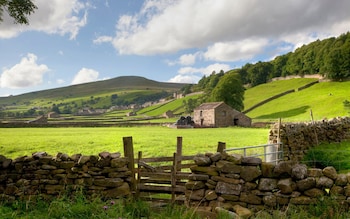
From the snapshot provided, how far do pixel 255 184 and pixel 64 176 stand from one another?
4982mm

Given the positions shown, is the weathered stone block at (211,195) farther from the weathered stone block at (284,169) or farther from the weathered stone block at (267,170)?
the weathered stone block at (284,169)

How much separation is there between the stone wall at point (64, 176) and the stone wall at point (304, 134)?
11.4 m

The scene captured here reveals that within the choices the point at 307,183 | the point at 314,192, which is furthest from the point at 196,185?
the point at 314,192

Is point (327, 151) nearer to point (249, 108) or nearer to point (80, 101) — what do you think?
point (249, 108)

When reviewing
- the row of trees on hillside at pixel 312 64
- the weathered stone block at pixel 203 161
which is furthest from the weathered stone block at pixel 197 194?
the row of trees on hillside at pixel 312 64

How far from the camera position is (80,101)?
197 m

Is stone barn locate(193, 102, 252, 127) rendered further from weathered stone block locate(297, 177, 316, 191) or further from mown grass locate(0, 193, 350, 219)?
weathered stone block locate(297, 177, 316, 191)

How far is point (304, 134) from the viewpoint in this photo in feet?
60.9

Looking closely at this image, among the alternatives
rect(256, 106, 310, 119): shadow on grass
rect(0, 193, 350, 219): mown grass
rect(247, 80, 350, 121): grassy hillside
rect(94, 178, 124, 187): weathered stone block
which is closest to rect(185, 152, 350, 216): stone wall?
rect(0, 193, 350, 219): mown grass

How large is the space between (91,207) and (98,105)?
189m

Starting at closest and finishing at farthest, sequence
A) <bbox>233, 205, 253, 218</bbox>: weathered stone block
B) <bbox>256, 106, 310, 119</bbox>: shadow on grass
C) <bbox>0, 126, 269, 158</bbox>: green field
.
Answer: <bbox>233, 205, 253, 218</bbox>: weathered stone block → <bbox>0, 126, 269, 158</bbox>: green field → <bbox>256, 106, 310, 119</bbox>: shadow on grass

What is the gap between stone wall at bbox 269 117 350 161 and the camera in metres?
17.4

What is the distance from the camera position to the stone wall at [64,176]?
8.28 meters

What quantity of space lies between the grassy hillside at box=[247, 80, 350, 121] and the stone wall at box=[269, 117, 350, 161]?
38.7 metres
